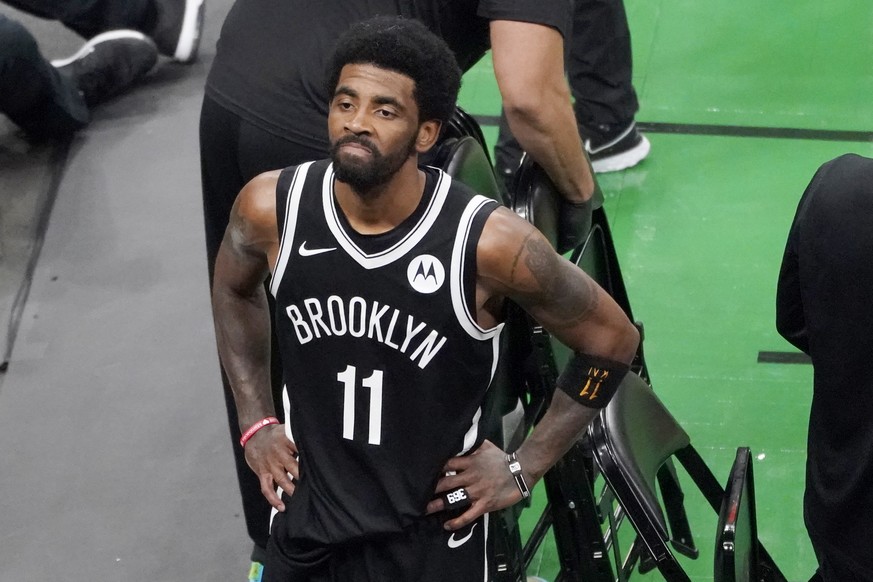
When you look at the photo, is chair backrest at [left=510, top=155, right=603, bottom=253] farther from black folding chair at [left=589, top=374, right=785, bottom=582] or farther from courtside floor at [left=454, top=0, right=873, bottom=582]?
courtside floor at [left=454, top=0, right=873, bottom=582]

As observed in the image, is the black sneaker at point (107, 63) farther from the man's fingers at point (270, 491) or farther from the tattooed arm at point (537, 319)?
the tattooed arm at point (537, 319)

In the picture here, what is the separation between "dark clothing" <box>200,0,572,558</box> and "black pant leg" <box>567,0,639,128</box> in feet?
6.07

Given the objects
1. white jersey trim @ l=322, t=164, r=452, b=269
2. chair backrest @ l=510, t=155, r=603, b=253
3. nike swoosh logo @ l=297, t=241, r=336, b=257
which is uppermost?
white jersey trim @ l=322, t=164, r=452, b=269

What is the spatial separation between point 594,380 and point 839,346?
17.8 inches

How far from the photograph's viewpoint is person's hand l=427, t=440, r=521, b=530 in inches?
94.2

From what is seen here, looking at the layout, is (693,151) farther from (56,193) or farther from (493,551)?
(493,551)

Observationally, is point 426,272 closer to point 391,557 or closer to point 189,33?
point 391,557

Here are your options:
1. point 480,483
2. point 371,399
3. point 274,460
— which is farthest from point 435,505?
point 274,460

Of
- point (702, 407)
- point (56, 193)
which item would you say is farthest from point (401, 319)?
point (56, 193)

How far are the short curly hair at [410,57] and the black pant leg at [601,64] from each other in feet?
7.96

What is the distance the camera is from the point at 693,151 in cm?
509

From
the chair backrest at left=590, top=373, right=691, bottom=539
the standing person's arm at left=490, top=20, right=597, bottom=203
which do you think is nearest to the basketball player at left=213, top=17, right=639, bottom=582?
the chair backrest at left=590, top=373, right=691, bottom=539

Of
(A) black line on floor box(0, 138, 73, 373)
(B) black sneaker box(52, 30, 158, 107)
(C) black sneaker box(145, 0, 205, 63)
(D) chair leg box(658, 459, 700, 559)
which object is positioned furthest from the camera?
(C) black sneaker box(145, 0, 205, 63)

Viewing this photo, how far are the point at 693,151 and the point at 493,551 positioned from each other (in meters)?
2.88
